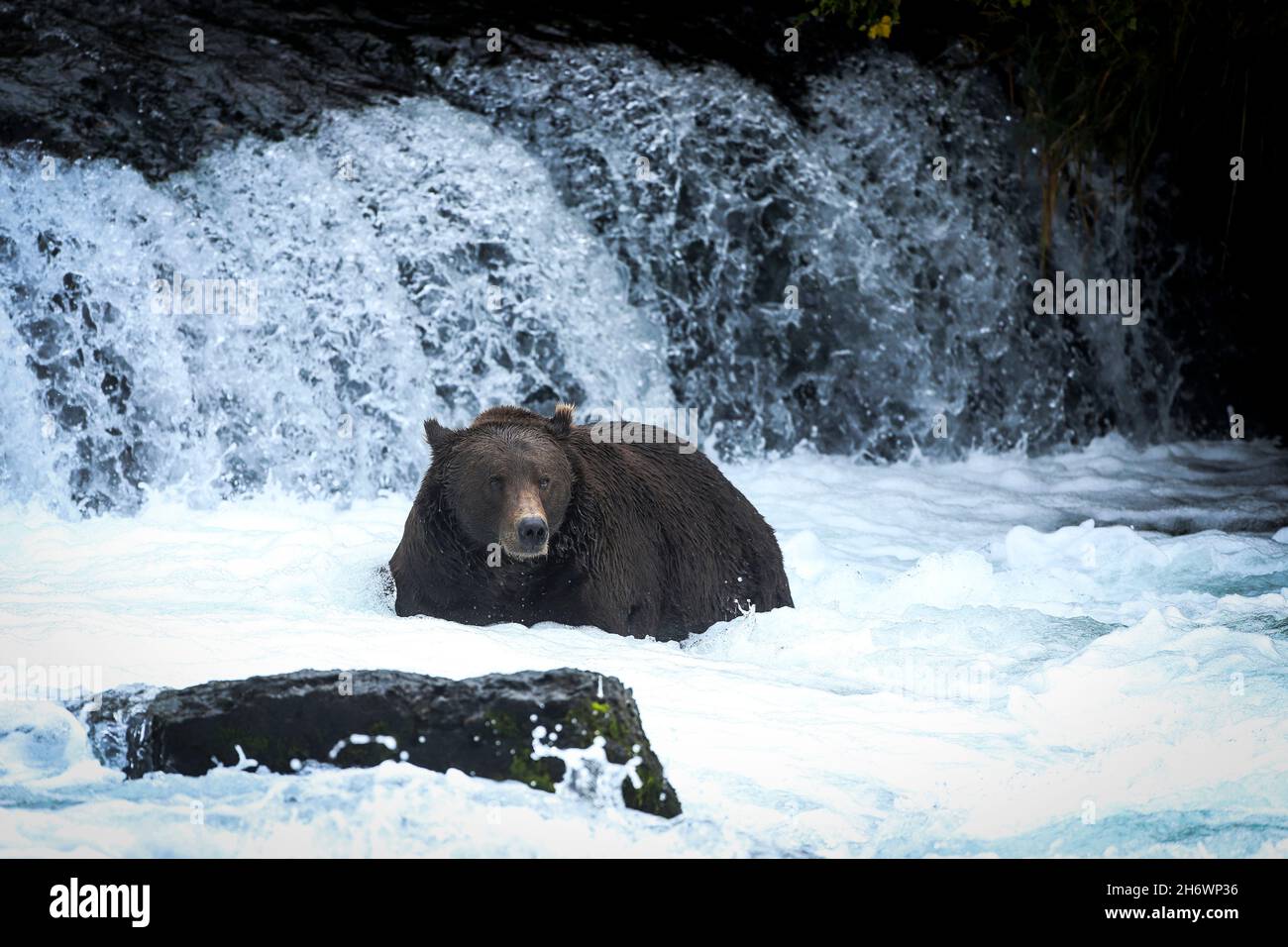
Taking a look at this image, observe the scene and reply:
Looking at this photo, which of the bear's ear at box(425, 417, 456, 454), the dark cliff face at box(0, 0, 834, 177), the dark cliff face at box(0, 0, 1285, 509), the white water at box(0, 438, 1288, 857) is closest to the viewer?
the white water at box(0, 438, 1288, 857)

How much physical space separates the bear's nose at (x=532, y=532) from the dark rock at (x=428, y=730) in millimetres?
1424

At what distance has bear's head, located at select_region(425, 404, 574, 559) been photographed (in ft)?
18.8

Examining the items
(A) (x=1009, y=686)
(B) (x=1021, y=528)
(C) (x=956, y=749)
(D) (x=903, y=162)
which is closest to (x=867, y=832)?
(C) (x=956, y=749)

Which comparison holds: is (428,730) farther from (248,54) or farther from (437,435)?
(248,54)

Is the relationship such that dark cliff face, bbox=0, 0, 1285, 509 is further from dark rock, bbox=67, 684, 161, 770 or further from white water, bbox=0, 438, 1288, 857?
dark rock, bbox=67, 684, 161, 770

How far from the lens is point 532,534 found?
565cm

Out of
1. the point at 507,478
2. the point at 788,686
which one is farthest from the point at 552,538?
the point at 788,686

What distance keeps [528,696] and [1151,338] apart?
10152 mm

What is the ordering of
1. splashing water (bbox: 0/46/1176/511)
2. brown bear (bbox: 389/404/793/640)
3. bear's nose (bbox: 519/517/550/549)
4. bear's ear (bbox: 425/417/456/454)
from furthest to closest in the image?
splashing water (bbox: 0/46/1176/511)
bear's ear (bbox: 425/417/456/454)
brown bear (bbox: 389/404/793/640)
bear's nose (bbox: 519/517/550/549)

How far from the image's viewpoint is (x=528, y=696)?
4.15m

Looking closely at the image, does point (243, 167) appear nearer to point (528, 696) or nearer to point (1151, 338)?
point (528, 696)

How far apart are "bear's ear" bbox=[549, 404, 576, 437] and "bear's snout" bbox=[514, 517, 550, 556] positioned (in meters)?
0.61

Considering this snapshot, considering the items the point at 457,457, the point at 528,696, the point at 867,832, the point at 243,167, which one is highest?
the point at 243,167

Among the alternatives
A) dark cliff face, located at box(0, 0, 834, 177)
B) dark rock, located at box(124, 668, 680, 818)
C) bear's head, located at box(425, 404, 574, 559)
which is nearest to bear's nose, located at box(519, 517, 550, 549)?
bear's head, located at box(425, 404, 574, 559)
